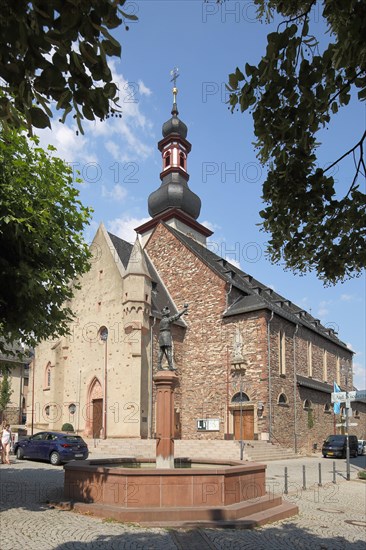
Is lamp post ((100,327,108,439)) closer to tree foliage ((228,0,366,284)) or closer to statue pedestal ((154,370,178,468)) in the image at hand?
statue pedestal ((154,370,178,468))

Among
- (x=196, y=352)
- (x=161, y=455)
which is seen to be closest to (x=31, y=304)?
(x=161, y=455)

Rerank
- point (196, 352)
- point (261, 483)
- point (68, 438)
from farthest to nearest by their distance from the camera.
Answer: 1. point (196, 352)
2. point (68, 438)
3. point (261, 483)

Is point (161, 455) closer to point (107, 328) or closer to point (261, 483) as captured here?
point (261, 483)

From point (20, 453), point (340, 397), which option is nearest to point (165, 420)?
point (340, 397)

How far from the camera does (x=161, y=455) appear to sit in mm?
12867

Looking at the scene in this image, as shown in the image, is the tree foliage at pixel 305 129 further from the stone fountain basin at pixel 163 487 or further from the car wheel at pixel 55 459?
the car wheel at pixel 55 459

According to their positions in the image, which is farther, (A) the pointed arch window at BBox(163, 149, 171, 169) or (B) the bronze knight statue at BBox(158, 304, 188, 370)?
(A) the pointed arch window at BBox(163, 149, 171, 169)

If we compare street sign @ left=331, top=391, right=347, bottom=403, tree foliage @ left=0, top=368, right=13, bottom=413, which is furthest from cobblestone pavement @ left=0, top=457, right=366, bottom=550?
tree foliage @ left=0, top=368, right=13, bottom=413

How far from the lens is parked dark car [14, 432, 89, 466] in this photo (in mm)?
21188

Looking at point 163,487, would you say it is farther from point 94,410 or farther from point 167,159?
point 167,159

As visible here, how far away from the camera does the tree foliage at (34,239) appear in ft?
33.6

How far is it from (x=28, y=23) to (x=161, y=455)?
1148 centimetres

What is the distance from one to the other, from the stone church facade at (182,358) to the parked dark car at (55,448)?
8020 mm

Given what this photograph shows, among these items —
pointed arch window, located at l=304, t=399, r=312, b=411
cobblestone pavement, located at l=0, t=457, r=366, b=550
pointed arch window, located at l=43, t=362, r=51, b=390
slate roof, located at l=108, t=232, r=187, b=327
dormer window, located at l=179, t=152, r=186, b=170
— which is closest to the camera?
cobblestone pavement, located at l=0, t=457, r=366, b=550
